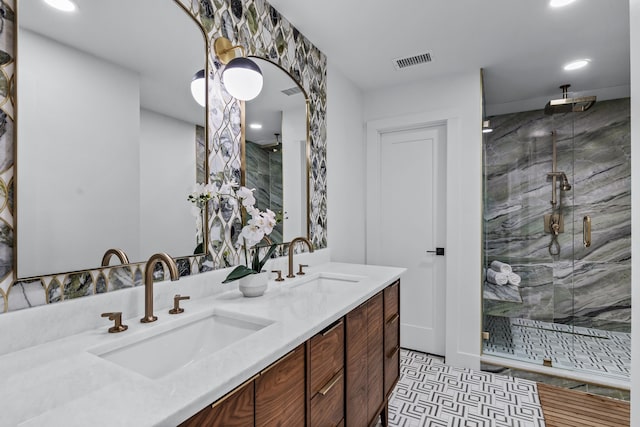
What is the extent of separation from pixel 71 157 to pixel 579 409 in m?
3.12

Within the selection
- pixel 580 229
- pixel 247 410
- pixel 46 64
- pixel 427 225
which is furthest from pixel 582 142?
pixel 46 64

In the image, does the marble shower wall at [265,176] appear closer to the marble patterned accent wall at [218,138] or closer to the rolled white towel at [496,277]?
the marble patterned accent wall at [218,138]

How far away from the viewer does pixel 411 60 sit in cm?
252

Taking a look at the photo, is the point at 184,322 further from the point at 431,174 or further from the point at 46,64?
the point at 431,174

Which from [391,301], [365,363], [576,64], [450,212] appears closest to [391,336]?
[391,301]

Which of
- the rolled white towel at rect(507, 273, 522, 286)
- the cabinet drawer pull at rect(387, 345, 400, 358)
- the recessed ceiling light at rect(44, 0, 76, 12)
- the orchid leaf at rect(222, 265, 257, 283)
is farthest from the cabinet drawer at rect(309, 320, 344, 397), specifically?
the rolled white towel at rect(507, 273, 522, 286)

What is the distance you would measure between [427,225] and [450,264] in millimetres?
402

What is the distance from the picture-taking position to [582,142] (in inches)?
131

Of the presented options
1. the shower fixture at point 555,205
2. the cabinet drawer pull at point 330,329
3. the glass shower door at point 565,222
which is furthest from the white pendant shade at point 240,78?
the shower fixture at point 555,205

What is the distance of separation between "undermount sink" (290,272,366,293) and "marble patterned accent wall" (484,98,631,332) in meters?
1.91

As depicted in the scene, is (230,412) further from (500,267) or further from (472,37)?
(500,267)

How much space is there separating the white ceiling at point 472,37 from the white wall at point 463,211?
0.22 m

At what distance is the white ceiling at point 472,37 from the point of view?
188 cm

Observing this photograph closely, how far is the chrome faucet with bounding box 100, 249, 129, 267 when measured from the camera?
110 centimetres
